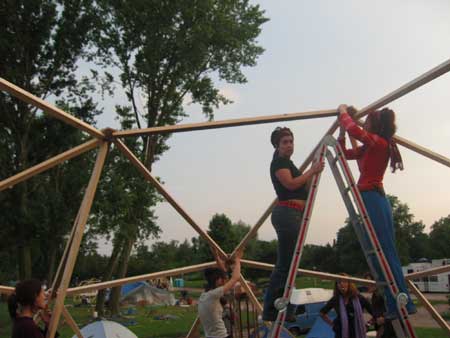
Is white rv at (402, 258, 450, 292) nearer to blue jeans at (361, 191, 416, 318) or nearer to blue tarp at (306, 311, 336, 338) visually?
blue tarp at (306, 311, 336, 338)

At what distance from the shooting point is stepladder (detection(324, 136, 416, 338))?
14.3ft

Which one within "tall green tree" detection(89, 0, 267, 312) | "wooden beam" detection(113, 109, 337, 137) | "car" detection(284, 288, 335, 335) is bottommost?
"car" detection(284, 288, 335, 335)

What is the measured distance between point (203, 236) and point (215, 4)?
13.6 metres

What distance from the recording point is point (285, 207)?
509cm

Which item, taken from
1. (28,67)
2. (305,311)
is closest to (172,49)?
(28,67)

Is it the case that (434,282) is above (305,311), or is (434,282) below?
above

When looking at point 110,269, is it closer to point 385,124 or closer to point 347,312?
point 347,312

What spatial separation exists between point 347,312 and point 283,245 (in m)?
2.13

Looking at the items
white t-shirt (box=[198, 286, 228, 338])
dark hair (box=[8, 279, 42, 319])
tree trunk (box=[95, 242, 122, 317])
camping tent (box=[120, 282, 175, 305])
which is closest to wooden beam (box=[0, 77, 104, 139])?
dark hair (box=[8, 279, 42, 319])

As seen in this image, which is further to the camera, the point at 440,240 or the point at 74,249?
the point at 440,240

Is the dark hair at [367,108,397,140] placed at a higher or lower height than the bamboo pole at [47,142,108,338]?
higher

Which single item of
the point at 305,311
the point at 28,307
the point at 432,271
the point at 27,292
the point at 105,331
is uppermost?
the point at 432,271

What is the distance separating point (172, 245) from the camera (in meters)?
92.9

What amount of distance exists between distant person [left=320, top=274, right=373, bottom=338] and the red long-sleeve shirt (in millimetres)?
2247
